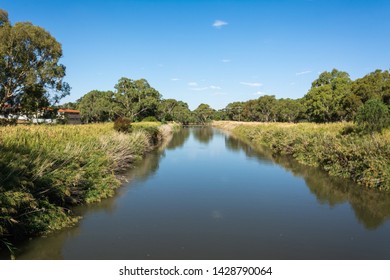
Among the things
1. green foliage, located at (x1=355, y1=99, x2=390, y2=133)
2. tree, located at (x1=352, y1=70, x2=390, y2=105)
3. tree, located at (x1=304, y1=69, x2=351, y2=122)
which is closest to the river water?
green foliage, located at (x1=355, y1=99, x2=390, y2=133)

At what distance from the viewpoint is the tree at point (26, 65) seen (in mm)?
28688

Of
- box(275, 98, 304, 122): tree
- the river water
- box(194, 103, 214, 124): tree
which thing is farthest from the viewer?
box(194, 103, 214, 124): tree

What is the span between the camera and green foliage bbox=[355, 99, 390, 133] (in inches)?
704

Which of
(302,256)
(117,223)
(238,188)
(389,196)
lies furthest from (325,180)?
(117,223)

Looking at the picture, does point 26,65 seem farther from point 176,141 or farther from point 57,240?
point 57,240

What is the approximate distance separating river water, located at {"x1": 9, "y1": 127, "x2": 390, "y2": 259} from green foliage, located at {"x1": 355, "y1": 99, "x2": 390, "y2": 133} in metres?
5.19

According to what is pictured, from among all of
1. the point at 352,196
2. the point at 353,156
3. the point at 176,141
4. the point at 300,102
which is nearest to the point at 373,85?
the point at 176,141

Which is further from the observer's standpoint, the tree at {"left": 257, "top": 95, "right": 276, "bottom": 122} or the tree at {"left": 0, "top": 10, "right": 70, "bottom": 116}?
the tree at {"left": 257, "top": 95, "right": 276, "bottom": 122}

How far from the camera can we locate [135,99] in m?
69.8

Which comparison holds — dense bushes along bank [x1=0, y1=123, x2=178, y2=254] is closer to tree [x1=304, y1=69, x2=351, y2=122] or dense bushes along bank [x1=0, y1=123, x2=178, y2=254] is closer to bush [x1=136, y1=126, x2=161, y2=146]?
bush [x1=136, y1=126, x2=161, y2=146]

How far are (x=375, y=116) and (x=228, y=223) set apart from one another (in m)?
13.2

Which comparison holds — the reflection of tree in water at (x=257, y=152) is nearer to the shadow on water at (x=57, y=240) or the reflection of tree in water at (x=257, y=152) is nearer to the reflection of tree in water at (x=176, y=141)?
the reflection of tree in water at (x=176, y=141)

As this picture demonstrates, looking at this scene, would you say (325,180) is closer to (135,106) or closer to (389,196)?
(389,196)

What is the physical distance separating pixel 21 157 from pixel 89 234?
2432 millimetres
